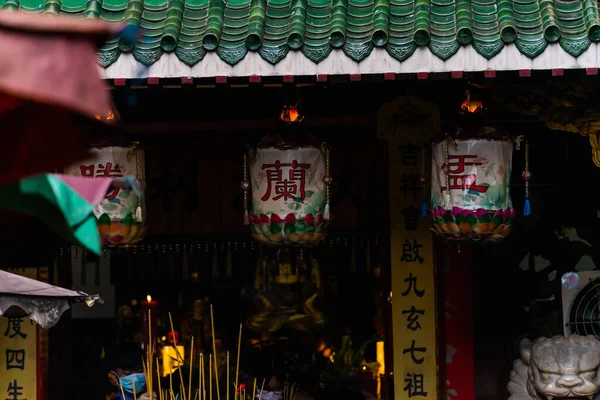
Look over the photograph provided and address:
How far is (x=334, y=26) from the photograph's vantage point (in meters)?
6.91

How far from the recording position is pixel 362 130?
8.82 meters

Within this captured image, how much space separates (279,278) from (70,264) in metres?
1.87

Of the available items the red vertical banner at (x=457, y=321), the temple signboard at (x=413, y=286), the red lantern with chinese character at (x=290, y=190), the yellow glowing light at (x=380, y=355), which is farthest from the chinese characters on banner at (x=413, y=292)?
the yellow glowing light at (x=380, y=355)

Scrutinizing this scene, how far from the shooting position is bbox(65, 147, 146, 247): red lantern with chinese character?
7.76 meters

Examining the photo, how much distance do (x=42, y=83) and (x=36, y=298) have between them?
483cm

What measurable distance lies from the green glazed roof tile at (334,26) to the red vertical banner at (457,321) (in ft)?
7.49

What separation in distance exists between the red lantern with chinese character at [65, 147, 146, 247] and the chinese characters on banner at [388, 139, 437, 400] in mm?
2057

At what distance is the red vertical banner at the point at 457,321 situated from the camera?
865cm

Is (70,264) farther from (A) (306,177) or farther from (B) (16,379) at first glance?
(A) (306,177)

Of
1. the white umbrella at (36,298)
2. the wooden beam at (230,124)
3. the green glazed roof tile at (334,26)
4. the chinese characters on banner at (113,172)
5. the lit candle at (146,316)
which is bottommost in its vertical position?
the lit candle at (146,316)

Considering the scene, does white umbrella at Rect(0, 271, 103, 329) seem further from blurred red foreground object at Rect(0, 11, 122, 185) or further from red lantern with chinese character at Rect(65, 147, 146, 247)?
blurred red foreground object at Rect(0, 11, 122, 185)

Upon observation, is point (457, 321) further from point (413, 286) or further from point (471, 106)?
point (471, 106)

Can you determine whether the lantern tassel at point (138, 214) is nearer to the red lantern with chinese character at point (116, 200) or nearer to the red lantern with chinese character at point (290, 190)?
the red lantern with chinese character at point (116, 200)

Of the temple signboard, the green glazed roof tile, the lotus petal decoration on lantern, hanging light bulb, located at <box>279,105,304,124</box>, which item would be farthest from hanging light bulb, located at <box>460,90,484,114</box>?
hanging light bulb, located at <box>279,105,304,124</box>
